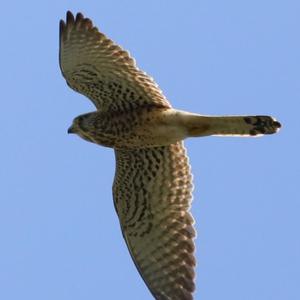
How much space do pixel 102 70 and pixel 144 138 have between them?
3.57 feet

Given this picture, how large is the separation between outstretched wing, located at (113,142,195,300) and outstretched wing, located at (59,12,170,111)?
80 centimetres

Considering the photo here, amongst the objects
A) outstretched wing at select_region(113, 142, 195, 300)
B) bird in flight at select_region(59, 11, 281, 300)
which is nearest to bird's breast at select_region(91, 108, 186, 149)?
bird in flight at select_region(59, 11, 281, 300)

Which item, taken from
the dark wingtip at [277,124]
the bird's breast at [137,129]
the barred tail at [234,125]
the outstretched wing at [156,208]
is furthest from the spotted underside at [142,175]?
the dark wingtip at [277,124]

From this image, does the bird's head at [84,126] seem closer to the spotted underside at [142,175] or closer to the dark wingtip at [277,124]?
the spotted underside at [142,175]

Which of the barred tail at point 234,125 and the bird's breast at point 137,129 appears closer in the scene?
the barred tail at point 234,125

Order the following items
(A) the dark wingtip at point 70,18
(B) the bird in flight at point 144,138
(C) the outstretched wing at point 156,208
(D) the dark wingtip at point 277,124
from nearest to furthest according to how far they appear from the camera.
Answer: (D) the dark wingtip at point 277,124, (B) the bird in flight at point 144,138, (A) the dark wingtip at point 70,18, (C) the outstretched wing at point 156,208

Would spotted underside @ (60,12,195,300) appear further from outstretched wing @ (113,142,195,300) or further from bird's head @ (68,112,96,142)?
bird's head @ (68,112,96,142)

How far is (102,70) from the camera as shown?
12.7 meters

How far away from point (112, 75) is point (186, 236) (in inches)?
99.1

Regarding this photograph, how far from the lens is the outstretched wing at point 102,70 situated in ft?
41.2

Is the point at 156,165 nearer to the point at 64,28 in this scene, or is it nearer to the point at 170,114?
the point at 170,114

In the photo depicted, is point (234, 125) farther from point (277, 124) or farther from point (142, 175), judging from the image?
point (142, 175)

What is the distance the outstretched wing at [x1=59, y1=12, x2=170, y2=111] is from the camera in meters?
12.6

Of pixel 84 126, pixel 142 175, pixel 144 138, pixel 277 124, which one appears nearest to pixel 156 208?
pixel 142 175
